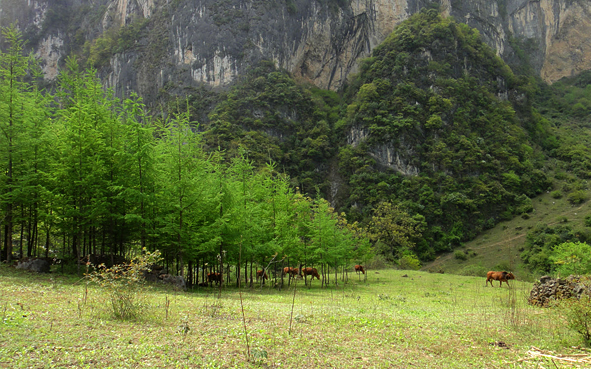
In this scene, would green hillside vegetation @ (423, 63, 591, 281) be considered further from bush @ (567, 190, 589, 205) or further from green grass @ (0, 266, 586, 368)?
green grass @ (0, 266, 586, 368)

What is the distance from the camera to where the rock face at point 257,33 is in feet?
337

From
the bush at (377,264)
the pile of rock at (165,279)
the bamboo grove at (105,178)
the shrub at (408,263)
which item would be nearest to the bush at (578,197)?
the shrub at (408,263)

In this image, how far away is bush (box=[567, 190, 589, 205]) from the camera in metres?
63.3

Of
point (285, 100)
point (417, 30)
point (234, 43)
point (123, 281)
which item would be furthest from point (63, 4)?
point (123, 281)

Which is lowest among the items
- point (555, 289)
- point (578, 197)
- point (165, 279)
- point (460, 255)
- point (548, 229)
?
point (460, 255)

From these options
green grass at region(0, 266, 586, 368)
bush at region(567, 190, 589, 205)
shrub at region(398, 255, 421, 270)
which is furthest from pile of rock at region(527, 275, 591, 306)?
bush at region(567, 190, 589, 205)

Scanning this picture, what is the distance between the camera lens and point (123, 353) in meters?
6.45

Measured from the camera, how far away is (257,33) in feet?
345

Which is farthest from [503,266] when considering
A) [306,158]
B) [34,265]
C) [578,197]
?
[306,158]

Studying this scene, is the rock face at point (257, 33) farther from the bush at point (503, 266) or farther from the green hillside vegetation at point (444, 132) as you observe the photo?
the bush at point (503, 266)

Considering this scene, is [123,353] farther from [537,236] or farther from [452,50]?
[452,50]

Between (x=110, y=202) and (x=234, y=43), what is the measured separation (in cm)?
9560

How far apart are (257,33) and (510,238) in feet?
277

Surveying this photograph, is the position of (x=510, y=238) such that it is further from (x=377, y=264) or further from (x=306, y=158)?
(x=306, y=158)
